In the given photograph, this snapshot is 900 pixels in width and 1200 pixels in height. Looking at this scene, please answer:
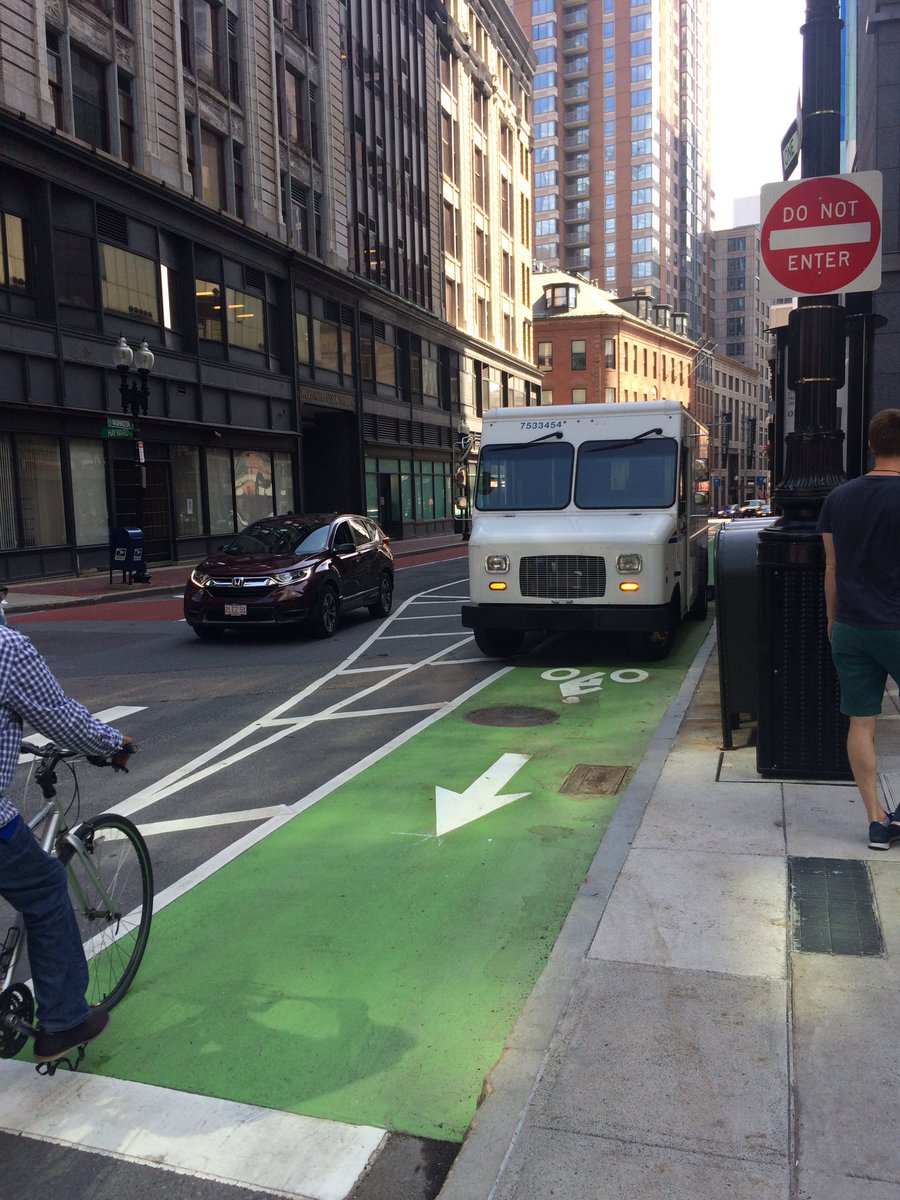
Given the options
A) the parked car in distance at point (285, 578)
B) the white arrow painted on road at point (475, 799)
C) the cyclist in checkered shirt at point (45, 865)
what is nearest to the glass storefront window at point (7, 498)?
the parked car in distance at point (285, 578)

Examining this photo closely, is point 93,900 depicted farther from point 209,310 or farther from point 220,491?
point 209,310

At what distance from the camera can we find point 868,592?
14.9ft

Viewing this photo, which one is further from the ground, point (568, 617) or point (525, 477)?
point (525, 477)

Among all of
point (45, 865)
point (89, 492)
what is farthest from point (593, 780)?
point (89, 492)

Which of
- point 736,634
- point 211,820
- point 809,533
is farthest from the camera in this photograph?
point 736,634

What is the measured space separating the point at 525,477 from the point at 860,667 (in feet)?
22.2

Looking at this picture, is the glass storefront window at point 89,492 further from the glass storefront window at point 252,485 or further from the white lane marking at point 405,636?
the white lane marking at point 405,636

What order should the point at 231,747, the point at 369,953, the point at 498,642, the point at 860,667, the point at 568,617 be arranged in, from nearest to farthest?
1. the point at 369,953
2. the point at 860,667
3. the point at 231,747
4. the point at 568,617
5. the point at 498,642

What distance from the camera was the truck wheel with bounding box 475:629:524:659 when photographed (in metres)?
10.9

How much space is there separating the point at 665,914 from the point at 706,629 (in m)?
9.99

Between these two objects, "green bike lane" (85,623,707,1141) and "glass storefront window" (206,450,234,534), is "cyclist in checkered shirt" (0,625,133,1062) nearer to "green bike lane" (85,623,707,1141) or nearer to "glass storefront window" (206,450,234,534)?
"green bike lane" (85,623,707,1141)

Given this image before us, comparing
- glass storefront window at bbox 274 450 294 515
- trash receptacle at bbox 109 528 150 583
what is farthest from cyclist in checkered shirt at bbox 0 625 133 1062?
glass storefront window at bbox 274 450 294 515

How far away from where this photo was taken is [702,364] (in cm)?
10544

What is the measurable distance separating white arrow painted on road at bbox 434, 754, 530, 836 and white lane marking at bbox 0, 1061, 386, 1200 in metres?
2.59
